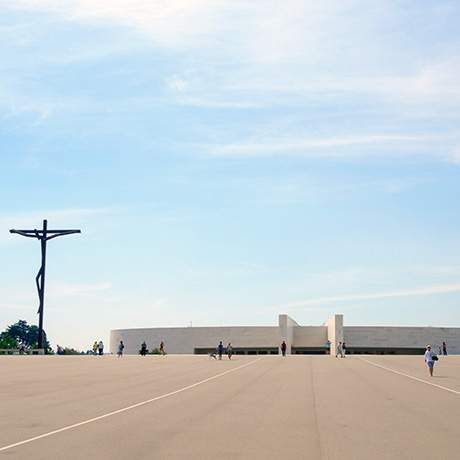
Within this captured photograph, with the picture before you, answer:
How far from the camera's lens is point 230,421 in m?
16.7

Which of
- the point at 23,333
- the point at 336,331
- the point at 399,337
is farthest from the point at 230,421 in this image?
the point at 23,333

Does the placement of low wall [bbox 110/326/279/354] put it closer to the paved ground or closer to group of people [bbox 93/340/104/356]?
A: group of people [bbox 93/340/104/356]

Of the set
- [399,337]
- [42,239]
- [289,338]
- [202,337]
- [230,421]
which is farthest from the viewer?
[202,337]

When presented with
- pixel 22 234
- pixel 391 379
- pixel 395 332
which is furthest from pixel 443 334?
pixel 391 379

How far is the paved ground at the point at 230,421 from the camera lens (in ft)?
40.2

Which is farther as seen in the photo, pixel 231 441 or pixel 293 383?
pixel 293 383

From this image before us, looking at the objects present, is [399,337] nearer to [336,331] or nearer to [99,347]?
[336,331]

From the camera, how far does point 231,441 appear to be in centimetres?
1340

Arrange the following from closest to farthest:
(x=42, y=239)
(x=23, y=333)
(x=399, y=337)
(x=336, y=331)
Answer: (x=42, y=239)
(x=336, y=331)
(x=399, y=337)
(x=23, y=333)

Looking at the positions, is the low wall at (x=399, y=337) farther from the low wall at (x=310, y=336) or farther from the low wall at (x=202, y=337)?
the low wall at (x=202, y=337)

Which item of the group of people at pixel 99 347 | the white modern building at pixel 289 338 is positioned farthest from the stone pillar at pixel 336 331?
the group of people at pixel 99 347

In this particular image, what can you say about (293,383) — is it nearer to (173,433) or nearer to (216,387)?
(216,387)

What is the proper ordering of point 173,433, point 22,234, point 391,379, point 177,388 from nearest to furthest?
point 173,433 → point 177,388 → point 391,379 → point 22,234

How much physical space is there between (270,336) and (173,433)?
100 metres
